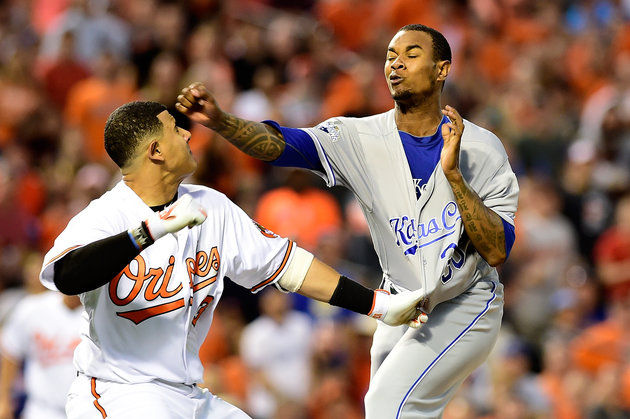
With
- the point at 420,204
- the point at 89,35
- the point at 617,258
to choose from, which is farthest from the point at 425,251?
the point at 89,35

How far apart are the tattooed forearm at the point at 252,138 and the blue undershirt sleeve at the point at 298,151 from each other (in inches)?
1.4

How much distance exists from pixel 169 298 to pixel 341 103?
6.50 m

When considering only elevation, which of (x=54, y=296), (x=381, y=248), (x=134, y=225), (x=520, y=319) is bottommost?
(x=520, y=319)

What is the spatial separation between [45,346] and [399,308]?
3.54 meters

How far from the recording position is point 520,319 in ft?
31.0

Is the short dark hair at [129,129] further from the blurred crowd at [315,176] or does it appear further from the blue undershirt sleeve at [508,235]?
the blurred crowd at [315,176]

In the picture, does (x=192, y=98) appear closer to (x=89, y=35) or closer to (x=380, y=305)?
(x=380, y=305)

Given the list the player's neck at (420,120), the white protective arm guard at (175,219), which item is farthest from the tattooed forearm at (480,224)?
the white protective arm guard at (175,219)

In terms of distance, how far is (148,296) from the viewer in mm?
4305

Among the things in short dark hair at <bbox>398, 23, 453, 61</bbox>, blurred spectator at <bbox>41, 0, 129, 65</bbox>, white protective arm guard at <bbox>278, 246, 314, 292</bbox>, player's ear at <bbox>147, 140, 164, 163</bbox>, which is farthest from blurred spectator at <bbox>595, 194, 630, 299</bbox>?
player's ear at <bbox>147, 140, 164, 163</bbox>

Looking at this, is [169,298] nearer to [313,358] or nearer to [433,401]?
[433,401]

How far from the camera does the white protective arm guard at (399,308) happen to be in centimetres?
460

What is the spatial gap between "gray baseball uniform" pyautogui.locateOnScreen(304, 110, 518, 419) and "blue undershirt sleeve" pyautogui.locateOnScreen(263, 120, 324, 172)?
0.04 m

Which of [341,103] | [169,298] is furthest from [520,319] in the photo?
[169,298]
